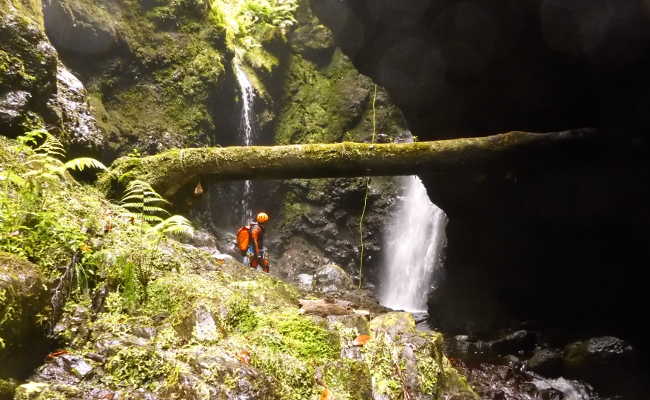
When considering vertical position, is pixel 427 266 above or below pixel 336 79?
below

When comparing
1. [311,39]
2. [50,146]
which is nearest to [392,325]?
[50,146]

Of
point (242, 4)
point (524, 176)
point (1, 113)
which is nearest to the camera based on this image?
point (1, 113)

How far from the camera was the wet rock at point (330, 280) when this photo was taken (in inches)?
499

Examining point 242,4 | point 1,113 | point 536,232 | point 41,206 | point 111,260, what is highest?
point 242,4

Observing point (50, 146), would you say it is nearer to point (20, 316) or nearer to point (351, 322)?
point (20, 316)

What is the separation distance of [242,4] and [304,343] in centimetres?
1426

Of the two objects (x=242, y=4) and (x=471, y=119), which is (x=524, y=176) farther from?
(x=242, y=4)

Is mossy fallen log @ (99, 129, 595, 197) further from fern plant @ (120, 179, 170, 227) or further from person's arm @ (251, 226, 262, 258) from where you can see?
person's arm @ (251, 226, 262, 258)

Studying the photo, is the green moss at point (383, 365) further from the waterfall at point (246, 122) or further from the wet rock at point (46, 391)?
the waterfall at point (246, 122)

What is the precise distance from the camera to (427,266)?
14945 millimetres

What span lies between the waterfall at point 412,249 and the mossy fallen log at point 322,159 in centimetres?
855

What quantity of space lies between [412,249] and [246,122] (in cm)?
866

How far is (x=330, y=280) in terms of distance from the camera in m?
13.0

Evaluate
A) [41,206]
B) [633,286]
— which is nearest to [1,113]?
[41,206]
